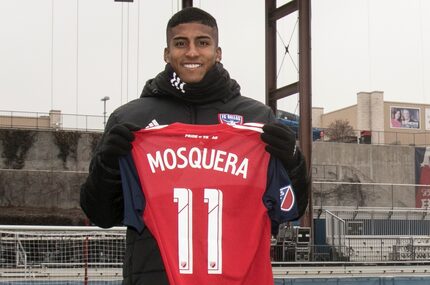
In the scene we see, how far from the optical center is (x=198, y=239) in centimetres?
263

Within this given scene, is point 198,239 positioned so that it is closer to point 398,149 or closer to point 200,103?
point 200,103

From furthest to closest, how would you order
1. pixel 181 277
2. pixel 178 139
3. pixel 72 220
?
pixel 72 220 < pixel 178 139 < pixel 181 277

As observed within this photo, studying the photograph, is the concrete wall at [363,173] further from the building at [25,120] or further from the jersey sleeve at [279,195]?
the jersey sleeve at [279,195]

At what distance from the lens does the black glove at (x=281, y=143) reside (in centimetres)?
272

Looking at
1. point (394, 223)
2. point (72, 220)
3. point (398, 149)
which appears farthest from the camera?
point (398, 149)

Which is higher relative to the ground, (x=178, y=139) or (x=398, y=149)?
(x=398, y=149)

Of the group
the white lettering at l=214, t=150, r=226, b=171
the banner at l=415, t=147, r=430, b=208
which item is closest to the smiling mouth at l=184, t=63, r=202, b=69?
the white lettering at l=214, t=150, r=226, b=171

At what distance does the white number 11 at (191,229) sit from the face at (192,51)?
0.47m

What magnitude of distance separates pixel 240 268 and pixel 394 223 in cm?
2421

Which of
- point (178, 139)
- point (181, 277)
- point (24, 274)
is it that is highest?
point (178, 139)

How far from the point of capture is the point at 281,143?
8.90 feet

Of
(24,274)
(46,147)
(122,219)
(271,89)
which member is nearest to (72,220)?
(46,147)

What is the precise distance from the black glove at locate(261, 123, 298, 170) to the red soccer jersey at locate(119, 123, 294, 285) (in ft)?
0.22

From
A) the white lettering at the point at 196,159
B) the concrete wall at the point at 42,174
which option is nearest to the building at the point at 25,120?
the concrete wall at the point at 42,174
